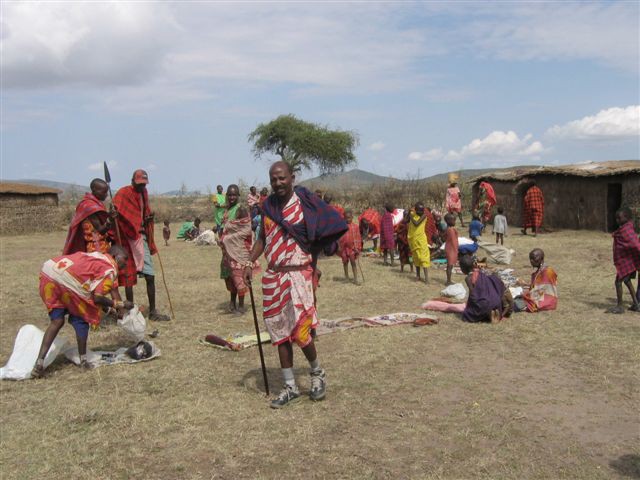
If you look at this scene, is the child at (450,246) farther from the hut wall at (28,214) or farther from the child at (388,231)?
the hut wall at (28,214)

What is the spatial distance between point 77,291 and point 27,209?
20126mm

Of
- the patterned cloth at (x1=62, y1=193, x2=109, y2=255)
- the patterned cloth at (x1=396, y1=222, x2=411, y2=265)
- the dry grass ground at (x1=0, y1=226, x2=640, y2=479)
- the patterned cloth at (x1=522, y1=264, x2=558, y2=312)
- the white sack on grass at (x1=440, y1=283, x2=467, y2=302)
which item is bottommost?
the dry grass ground at (x1=0, y1=226, x2=640, y2=479)

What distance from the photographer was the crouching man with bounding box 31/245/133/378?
5148 mm

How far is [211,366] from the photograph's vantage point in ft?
18.2

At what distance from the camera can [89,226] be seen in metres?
6.21

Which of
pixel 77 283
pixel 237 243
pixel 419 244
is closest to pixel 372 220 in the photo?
pixel 419 244

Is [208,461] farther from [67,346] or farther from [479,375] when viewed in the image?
[67,346]

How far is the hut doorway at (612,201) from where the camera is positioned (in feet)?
54.5

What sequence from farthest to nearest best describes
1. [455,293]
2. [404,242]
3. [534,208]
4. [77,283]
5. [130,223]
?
1. [534,208]
2. [404,242]
3. [455,293]
4. [130,223]
5. [77,283]

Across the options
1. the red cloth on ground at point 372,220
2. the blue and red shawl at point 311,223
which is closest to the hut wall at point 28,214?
the red cloth on ground at point 372,220

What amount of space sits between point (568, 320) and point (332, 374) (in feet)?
11.0

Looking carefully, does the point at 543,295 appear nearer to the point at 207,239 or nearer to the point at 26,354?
Result: the point at 26,354

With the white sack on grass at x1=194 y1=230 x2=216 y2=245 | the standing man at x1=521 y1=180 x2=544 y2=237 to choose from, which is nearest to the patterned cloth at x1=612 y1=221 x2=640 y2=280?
the standing man at x1=521 y1=180 x2=544 y2=237

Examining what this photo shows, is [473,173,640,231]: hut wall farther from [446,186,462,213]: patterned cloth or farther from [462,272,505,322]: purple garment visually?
[462,272,505,322]: purple garment
